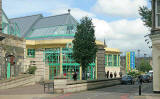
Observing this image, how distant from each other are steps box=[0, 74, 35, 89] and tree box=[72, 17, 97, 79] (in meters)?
6.42

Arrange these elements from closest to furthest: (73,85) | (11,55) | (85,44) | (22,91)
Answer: (73,85), (22,91), (85,44), (11,55)

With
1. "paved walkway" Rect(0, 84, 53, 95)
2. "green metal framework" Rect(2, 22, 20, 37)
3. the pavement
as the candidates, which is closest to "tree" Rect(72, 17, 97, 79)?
"paved walkway" Rect(0, 84, 53, 95)

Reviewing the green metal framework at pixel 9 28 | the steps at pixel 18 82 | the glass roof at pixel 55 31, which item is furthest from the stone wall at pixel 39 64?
the steps at pixel 18 82

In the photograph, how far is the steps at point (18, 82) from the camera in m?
27.9

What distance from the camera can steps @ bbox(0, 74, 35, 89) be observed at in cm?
2792

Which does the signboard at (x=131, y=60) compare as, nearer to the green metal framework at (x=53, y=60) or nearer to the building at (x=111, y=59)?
the building at (x=111, y=59)

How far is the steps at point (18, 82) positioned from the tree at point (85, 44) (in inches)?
253

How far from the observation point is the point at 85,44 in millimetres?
32500

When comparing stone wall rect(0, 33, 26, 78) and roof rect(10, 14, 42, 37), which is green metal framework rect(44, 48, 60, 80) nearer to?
stone wall rect(0, 33, 26, 78)

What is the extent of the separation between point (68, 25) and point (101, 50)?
10621 mm

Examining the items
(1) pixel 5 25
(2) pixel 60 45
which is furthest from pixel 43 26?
(1) pixel 5 25

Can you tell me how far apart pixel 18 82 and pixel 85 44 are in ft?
28.9

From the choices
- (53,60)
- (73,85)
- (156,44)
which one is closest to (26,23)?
(53,60)

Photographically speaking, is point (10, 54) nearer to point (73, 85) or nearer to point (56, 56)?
point (73, 85)
